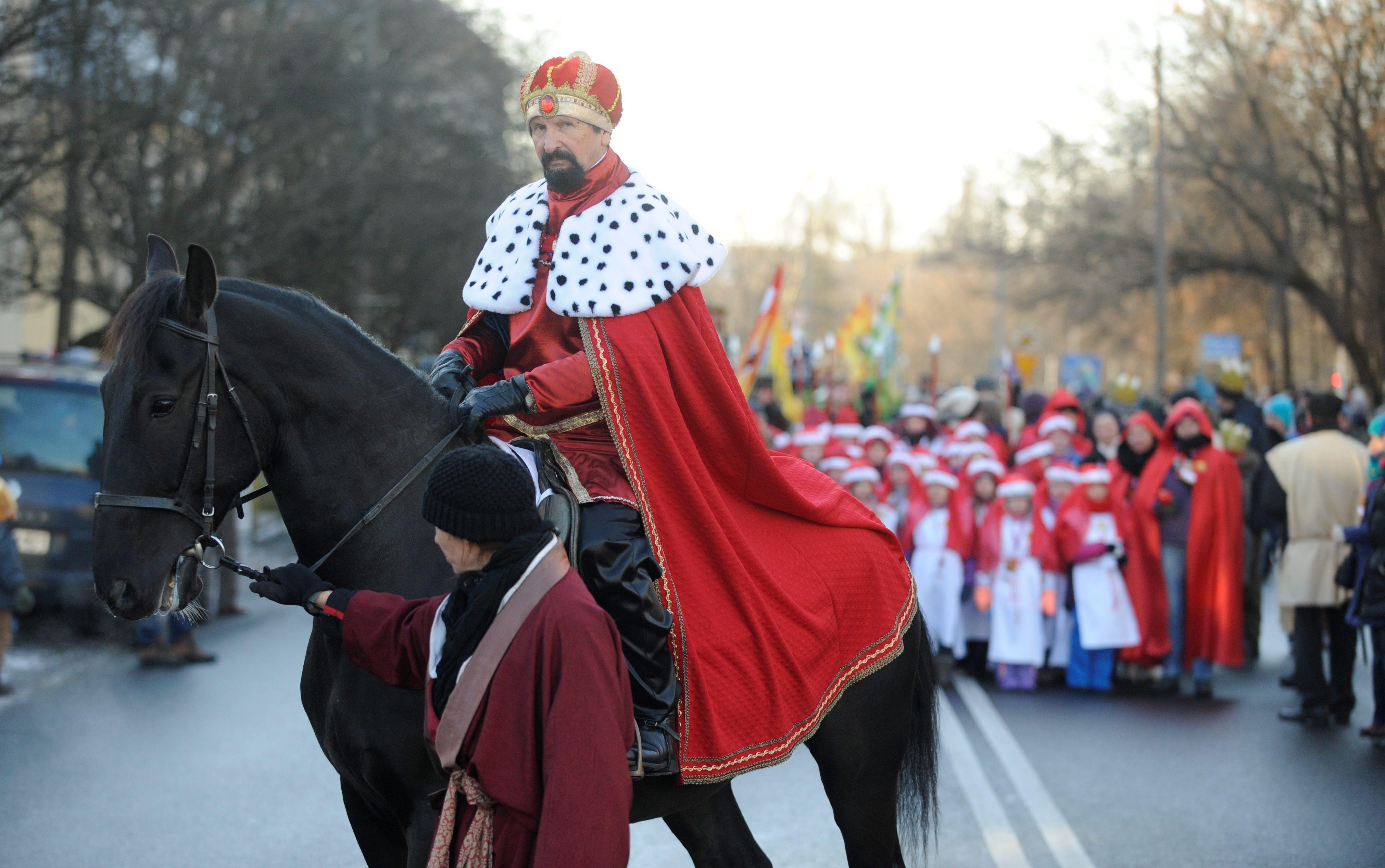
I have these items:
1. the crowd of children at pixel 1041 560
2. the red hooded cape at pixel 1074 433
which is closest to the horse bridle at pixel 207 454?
the crowd of children at pixel 1041 560

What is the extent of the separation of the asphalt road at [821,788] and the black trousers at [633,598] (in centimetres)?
146

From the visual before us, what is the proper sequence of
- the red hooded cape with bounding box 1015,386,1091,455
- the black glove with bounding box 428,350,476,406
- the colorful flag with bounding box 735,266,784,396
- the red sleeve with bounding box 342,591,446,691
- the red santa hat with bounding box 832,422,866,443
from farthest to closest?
the red santa hat with bounding box 832,422,866,443
the colorful flag with bounding box 735,266,784,396
the red hooded cape with bounding box 1015,386,1091,455
the black glove with bounding box 428,350,476,406
the red sleeve with bounding box 342,591,446,691

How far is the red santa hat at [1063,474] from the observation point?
10.5 m

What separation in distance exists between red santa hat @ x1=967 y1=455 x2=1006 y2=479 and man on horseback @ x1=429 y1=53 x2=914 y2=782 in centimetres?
690

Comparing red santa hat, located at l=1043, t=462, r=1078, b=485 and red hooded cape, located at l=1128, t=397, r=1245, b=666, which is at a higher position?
red santa hat, located at l=1043, t=462, r=1078, b=485

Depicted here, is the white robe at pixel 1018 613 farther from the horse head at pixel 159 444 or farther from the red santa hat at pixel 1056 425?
the horse head at pixel 159 444

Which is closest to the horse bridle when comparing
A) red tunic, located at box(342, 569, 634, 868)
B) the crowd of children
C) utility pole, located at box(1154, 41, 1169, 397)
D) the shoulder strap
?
the shoulder strap

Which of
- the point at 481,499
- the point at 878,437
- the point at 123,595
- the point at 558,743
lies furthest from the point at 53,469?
the point at 558,743

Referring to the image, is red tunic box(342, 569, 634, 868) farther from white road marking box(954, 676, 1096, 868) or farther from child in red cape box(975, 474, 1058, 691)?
child in red cape box(975, 474, 1058, 691)

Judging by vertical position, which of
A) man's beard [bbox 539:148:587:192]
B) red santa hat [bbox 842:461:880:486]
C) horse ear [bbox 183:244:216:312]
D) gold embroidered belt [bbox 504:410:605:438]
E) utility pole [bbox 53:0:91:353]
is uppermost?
utility pole [bbox 53:0:91:353]

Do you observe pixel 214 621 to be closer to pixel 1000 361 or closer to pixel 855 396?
pixel 855 396

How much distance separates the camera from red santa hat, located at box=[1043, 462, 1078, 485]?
10453 mm

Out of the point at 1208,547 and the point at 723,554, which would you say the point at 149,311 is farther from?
the point at 1208,547

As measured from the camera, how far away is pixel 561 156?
3883mm
